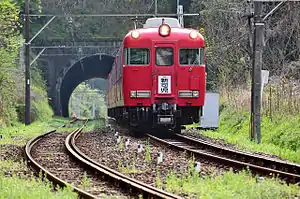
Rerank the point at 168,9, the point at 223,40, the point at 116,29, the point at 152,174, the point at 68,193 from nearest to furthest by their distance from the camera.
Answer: the point at 68,193 → the point at 152,174 → the point at 223,40 → the point at 168,9 → the point at 116,29

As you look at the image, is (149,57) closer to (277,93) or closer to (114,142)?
(114,142)

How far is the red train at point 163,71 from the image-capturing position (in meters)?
17.4

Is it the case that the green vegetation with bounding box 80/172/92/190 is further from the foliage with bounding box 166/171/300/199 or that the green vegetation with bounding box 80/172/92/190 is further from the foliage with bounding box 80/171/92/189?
the foliage with bounding box 166/171/300/199

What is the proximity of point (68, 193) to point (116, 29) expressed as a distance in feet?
128

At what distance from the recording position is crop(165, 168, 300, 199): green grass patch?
7.42 m

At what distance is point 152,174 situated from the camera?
997 cm

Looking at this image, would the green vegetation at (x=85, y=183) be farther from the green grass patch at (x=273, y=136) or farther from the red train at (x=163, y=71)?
the red train at (x=163, y=71)

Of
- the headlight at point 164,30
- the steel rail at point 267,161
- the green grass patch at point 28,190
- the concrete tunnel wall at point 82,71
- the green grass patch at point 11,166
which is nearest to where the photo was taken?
the green grass patch at point 28,190

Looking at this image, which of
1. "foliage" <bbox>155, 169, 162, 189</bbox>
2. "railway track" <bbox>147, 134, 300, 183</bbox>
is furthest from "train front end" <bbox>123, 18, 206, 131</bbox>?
"foliage" <bbox>155, 169, 162, 189</bbox>

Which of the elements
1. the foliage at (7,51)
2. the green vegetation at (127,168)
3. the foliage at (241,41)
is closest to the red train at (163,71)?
the green vegetation at (127,168)

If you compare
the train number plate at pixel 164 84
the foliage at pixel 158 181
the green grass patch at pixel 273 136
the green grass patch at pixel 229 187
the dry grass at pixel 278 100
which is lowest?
the green grass patch at pixel 273 136

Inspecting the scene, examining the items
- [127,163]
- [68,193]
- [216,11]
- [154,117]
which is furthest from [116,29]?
[68,193]

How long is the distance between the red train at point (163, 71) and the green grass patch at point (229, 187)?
308 inches

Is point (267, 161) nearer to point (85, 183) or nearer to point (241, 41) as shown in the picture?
point (85, 183)
